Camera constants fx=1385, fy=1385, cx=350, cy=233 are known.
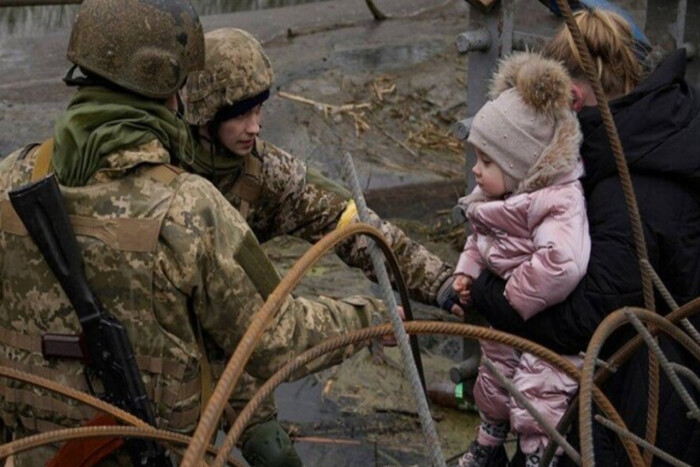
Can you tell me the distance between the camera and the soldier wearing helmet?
394 centimetres

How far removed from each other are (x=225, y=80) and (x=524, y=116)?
0.89 meters

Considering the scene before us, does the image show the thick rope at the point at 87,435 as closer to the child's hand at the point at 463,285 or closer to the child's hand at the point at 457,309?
the child's hand at the point at 463,285

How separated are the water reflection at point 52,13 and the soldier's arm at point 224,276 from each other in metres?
9.70

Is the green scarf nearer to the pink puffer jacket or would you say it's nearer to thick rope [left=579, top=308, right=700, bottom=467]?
the pink puffer jacket

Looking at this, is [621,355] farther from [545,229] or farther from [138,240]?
[138,240]

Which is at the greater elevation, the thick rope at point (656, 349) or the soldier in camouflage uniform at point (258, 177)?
the thick rope at point (656, 349)

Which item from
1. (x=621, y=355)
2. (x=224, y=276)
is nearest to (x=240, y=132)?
(x=224, y=276)

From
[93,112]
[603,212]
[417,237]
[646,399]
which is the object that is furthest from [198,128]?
[417,237]

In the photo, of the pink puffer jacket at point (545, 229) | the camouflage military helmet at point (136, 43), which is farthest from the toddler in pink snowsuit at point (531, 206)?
the camouflage military helmet at point (136, 43)

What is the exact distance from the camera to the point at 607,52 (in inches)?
141

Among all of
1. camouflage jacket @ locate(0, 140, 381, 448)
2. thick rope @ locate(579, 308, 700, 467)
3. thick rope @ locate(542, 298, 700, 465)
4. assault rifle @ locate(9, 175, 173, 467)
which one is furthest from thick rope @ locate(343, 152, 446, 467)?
assault rifle @ locate(9, 175, 173, 467)

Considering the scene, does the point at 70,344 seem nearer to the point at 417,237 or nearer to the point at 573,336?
the point at 573,336

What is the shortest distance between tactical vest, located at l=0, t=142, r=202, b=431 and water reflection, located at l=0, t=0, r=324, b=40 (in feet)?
31.6

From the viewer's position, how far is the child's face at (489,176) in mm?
3617
